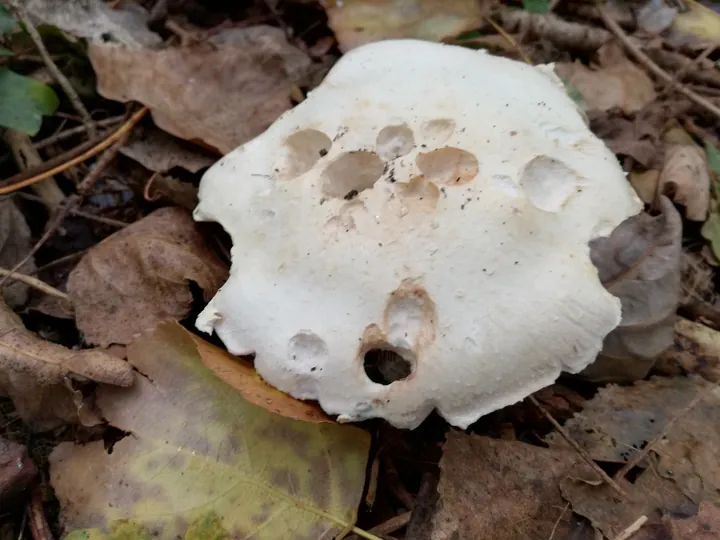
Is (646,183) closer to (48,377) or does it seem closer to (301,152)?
(301,152)

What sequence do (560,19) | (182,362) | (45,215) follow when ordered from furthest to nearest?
(560,19), (45,215), (182,362)

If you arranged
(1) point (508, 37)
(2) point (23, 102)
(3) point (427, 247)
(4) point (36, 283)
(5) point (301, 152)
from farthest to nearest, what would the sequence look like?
(1) point (508, 37) → (2) point (23, 102) → (4) point (36, 283) → (5) point (301, 152) → (3) point (427, 247)

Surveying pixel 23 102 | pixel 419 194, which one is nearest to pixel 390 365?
pixel 419 194

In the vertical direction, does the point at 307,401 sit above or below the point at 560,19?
below

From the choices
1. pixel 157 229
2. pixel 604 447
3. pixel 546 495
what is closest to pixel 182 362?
pixel 157 229

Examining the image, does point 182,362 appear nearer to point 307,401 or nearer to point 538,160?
point 307,401

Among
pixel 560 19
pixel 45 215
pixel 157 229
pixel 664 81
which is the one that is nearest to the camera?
pixel 157 229

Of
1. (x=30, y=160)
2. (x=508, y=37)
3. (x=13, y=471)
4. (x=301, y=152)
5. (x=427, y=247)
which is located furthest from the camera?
(x=508, y=37)

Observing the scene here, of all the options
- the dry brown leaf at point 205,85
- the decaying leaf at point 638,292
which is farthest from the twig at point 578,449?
the dry brown leaf at point 205,85
